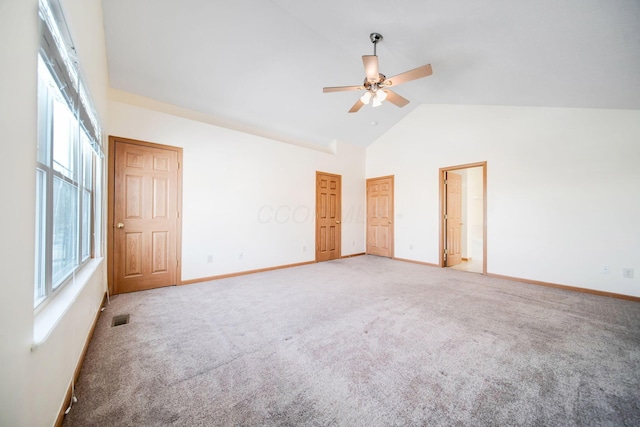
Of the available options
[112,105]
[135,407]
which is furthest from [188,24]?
[135,407]

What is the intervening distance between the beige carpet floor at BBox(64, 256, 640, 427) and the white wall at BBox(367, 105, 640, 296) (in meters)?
0.69

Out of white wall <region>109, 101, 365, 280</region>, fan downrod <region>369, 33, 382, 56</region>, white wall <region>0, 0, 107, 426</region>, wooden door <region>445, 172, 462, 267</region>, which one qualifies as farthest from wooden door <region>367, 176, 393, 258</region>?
white wall <region>0, 0, 107, 426</region>

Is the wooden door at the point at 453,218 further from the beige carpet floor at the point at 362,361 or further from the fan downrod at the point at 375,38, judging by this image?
the fan downrod at the point at 375,38

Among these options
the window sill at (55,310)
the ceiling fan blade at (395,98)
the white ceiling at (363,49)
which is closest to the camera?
the window sill at (55,310)

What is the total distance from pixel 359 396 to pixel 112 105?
431 cm

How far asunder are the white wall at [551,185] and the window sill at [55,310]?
17.7ft

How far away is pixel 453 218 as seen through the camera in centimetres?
528

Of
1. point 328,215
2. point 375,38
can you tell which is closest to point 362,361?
point 375,38

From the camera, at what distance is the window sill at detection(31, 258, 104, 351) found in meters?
1.04

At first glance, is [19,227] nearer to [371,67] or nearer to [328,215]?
[371,67]

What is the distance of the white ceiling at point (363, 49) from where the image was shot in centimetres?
218

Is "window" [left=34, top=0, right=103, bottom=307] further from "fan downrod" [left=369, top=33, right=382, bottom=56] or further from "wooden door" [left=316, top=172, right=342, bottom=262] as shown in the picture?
"wooden door" [left=316, top=172, right=342, bottom=262]

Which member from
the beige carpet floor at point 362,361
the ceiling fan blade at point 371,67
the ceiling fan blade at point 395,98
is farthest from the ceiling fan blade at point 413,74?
the beige carpet floor at point 362,361

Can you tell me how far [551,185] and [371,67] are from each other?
3454 millimetres
